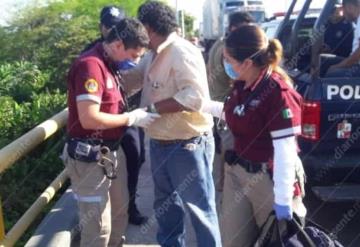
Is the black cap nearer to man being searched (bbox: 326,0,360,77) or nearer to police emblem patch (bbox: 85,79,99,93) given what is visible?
police emblem patch (bbox: 85,79,99,93)

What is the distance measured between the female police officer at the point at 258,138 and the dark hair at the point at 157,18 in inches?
22.3

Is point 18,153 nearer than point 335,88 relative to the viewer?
Yes

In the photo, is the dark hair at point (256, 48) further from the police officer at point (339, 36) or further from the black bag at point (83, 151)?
the police officer at point (339, 36)

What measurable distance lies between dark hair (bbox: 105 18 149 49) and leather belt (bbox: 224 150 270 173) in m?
0.81

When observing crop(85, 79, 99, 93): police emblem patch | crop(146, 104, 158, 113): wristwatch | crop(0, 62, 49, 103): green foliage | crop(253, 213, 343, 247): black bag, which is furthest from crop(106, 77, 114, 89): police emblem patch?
crop(0, 62, 49, 103): green foliage

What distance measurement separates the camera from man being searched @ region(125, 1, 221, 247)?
337 cm

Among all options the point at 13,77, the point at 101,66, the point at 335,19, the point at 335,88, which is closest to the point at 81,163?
the point at 101,66

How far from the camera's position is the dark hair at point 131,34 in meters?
3.20

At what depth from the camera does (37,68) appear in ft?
46.2

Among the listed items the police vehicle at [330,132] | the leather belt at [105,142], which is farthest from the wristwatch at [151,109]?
the police vehicle at [330,132]

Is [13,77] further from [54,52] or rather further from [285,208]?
[285,208]

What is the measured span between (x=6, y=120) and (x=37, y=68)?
21.5 feet

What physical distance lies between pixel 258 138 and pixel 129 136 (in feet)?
4.95

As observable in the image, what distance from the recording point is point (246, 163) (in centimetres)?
304
